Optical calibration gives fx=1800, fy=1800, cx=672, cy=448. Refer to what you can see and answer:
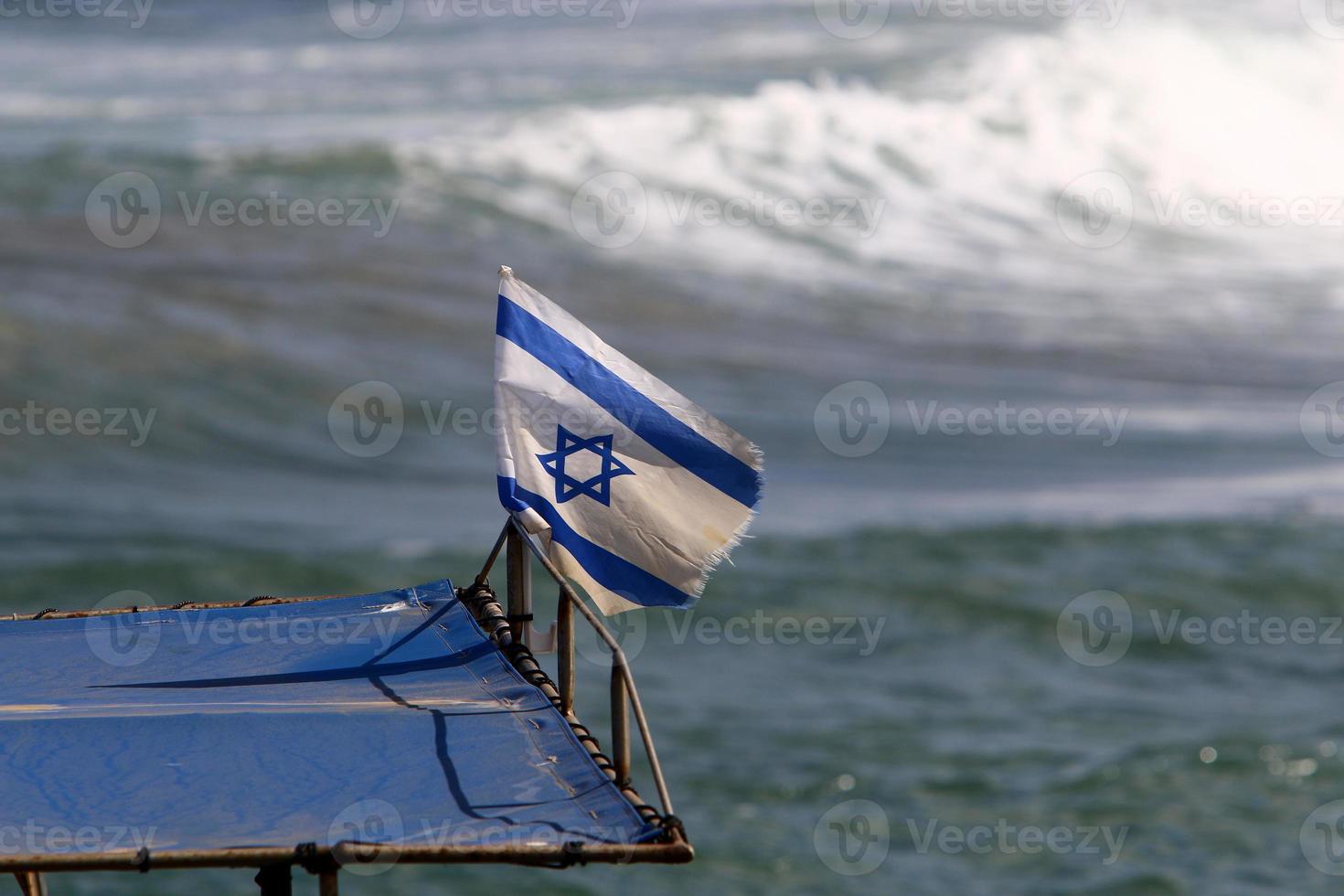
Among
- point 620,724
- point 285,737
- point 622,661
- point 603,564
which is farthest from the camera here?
point 603,564

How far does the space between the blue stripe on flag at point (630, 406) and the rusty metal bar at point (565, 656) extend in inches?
21.6

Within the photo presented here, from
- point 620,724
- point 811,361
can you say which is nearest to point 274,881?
point 620,724

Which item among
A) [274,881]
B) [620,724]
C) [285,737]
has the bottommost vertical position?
[274,881]

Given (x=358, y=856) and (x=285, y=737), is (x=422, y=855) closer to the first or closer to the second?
(x=358, y=856)

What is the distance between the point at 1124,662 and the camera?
14133mm

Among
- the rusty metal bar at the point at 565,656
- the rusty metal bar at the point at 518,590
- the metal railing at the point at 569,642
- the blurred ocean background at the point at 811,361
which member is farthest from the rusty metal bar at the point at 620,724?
the blurred ocean background at the point at 811,361

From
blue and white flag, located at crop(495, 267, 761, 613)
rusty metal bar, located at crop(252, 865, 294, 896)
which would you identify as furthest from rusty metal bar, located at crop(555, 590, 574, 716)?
rusty metal bar, located at crop(252, 865, 294, 896)

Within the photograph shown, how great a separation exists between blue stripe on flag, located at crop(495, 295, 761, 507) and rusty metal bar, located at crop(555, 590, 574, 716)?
1.80ft

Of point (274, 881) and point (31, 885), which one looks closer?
point (274, 881)

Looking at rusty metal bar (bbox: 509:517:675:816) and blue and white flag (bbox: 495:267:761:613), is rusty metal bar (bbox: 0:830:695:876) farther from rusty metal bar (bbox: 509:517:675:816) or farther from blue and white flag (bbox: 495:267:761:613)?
blue and white flag (bbox: 495:267:761:613)

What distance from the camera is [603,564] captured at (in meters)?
5.11

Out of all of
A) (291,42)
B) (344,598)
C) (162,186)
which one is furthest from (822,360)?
(291,42)

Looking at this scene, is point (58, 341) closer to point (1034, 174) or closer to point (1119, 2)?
point (1034, 174)

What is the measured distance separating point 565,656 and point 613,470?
0.55 meters
